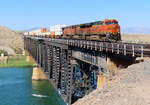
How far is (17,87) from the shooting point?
2397 inches

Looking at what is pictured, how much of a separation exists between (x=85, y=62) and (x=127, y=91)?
1981 centimetres

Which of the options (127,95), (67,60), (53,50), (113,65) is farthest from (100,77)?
(53,50)

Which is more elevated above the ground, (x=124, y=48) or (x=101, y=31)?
(x=101, y=31)

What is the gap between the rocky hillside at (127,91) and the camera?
38.1 feet

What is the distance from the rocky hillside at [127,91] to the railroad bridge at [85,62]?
1851mm

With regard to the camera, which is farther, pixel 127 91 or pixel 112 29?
pixel 112 29

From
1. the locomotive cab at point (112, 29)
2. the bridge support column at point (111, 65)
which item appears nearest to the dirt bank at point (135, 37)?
the locomotive cab at point (112, 29)

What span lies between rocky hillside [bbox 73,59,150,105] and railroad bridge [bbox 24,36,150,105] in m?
1.85

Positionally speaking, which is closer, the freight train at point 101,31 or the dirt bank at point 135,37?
the freight train at point 101,31

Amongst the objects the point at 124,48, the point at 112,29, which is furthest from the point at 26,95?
the point at 124,48

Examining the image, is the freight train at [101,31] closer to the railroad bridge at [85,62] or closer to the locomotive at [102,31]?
the locomotive at [102,31]

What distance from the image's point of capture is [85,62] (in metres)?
32.3

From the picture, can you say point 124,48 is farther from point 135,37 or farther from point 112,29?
point 135,37

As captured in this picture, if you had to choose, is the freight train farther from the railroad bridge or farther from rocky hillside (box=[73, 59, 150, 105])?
rocky hillside (box=[73, 59, 150, 105])
